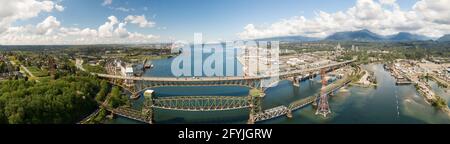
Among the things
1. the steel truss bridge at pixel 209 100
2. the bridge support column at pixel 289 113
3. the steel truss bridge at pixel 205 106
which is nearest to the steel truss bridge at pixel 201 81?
the steel truss bridge at pixel 209 100

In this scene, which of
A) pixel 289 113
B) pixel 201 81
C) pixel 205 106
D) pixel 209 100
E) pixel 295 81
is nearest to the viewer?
pixel 289 113

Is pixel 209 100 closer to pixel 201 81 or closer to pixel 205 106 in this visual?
pixel 205 106

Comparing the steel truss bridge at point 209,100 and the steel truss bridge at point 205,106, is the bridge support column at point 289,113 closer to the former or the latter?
the steel truss bridge at point 209,100

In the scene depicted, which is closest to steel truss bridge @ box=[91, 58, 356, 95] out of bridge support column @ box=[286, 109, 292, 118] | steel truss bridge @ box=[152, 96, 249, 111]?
steel truss bridge @ box=[152, 96, 249, 111]

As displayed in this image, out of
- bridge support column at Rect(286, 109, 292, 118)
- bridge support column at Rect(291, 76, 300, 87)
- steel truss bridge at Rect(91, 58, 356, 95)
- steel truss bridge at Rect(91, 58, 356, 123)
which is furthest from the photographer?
bridge support column at Rect(291, 76, 300, 87)

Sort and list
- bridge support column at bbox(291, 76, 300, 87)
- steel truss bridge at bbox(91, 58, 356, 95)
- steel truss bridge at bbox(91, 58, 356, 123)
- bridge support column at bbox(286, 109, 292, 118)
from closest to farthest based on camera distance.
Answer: steel truss bridge at bbox(91, 58, 356, 123)
bridge support column at bbox(286, 109, 292, 118)
steel truss bridge at bbox(91, 58, 356, 95)
bridge support column at bbox(291, 76, 300, 87)

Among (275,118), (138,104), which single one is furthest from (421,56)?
(138,104)

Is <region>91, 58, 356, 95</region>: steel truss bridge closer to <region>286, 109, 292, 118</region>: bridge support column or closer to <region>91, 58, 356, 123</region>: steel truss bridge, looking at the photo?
<region>91, 58, 356, 123</region>: steel truss bridge

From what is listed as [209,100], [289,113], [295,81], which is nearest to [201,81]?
[209,100]

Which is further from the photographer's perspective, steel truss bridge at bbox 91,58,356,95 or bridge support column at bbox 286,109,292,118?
steel truss bridge at bbox 91,58,356,95

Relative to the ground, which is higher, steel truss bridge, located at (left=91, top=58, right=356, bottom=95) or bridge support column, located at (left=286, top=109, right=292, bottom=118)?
steel truss bridge, located at (left=91, top=58, right=356, bottom=95)
